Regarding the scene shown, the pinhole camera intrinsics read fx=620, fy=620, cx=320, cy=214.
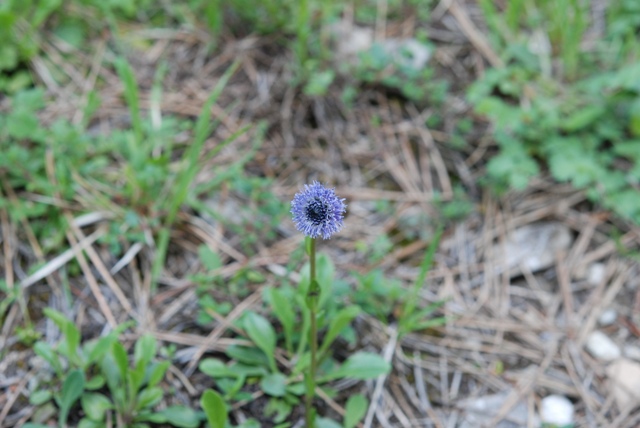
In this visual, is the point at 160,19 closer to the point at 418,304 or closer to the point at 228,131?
the point at 228,131

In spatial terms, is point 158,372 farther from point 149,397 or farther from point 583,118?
point 583,118

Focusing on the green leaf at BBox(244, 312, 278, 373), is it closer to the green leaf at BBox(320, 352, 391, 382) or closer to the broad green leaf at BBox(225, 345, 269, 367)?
the broad green leaf at BBox(225, 345, 269, 367)

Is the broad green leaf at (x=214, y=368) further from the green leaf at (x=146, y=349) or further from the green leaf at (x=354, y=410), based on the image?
the green leaf at (x=354, y=410)

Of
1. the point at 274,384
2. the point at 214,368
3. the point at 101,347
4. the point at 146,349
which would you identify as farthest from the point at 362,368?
the point at 101,347

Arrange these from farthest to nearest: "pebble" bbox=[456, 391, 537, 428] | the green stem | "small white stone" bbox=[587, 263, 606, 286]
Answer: "small white stone" bbox=[587, 263, 606, 286] < "pebble" bbox=[456, 391, 537, 428] < the green stem

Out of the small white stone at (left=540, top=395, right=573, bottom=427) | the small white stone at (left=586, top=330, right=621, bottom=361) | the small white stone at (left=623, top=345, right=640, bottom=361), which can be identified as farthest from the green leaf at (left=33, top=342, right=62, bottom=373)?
the small white stone at (left=623, top=345, right=640, bottom=361)

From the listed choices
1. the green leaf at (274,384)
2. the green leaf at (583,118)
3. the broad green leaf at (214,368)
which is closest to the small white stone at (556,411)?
the green leaf at (274,384)
